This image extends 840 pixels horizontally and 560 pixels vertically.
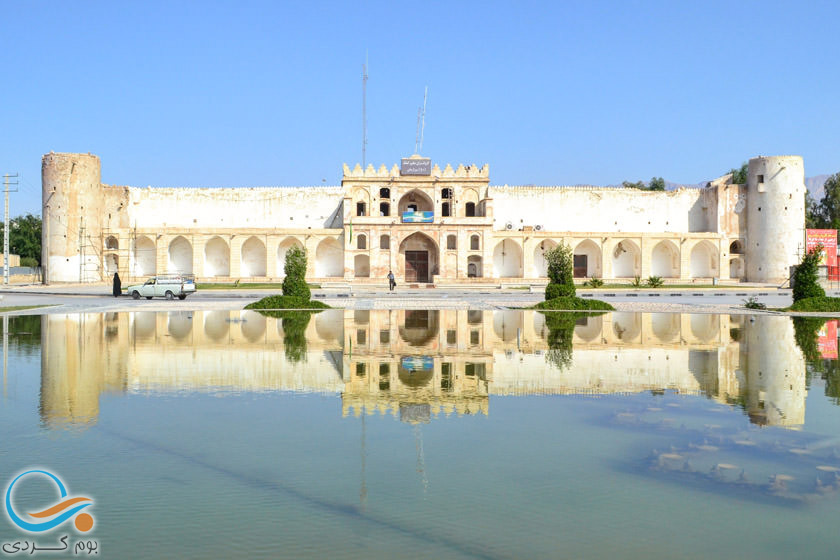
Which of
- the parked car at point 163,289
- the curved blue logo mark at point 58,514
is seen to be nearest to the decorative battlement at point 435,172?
the parked car at point 163,289

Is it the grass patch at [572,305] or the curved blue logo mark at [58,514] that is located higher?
the grass patch at [572,305]

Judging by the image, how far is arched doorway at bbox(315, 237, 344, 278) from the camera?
52469mm

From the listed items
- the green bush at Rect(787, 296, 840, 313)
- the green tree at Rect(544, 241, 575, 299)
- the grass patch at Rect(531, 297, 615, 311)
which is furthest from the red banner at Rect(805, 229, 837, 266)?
the grass patch at Rect(531, 297, 615, 311)

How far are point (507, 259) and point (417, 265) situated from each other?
6.44 metres

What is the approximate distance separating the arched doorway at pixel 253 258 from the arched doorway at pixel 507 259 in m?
15.8

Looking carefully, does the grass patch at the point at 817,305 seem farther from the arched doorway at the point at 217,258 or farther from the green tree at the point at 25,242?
the green tree at the point at 25,242

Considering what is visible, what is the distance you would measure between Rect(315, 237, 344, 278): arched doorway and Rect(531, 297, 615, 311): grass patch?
28.7 meters

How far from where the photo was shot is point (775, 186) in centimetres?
5334

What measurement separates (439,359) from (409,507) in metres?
7.20

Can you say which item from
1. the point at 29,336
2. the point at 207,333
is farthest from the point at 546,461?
the point at 29,336

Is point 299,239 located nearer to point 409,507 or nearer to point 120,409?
point 120,409

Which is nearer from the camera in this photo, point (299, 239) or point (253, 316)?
point (253, 316)

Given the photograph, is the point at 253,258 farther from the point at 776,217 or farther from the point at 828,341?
the point at 828,341

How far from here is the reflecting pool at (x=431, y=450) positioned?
16.1 feet
